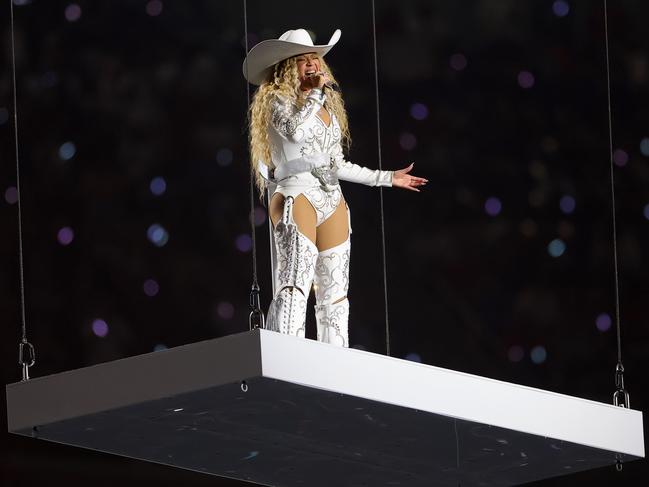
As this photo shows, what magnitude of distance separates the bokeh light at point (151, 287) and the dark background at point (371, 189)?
16mm

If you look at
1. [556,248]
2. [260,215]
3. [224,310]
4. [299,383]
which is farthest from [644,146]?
[299,383]

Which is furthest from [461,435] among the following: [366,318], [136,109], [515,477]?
[136,109]

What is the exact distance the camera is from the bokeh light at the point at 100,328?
8250 mm

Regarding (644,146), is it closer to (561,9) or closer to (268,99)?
(561,9)

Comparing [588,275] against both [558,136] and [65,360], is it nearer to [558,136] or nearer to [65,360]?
[558,136]

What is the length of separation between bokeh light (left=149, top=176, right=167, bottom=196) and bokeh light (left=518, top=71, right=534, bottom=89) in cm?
157

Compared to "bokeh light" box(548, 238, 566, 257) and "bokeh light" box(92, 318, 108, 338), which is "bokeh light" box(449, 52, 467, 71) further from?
"bokeh light" box(92, 318, 108, 338)

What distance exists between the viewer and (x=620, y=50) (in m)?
8.66

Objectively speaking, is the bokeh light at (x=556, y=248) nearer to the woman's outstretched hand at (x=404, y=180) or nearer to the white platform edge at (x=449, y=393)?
the white platform edge at (x=449, y=393)

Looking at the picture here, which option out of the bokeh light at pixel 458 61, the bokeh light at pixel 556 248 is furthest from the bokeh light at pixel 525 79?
the bokeh light at pixel 556 248

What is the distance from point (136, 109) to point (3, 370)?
119 cm

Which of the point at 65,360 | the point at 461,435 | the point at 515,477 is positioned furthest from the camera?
the point at 65,360

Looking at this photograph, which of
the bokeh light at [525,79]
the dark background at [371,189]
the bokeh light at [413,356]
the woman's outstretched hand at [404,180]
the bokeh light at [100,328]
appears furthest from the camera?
the bokeh light at [525,79]

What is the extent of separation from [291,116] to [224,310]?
6.96 feet
